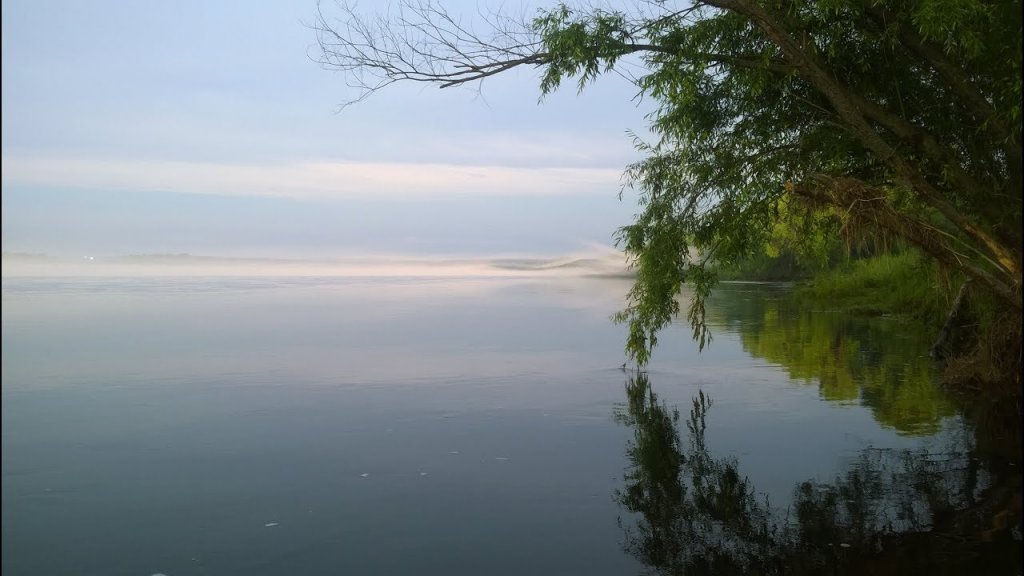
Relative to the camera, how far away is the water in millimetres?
7395

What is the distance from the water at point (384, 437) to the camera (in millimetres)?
7395

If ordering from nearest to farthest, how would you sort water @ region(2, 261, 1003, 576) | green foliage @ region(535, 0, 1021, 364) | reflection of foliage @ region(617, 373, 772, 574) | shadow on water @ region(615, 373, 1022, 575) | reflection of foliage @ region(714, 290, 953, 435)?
shadow on water @ region(615, 373, 1022, 575) → reflection of foliage @ region(617, 373, 772, 574) → water @ region(2, 261, 1003, 576) → green foliage @ region(535, 0, 1021, 364) → reflection of foliage @ region(714, 290, 953, 435)

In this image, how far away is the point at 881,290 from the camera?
34.0m

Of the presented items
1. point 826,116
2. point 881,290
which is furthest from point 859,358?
point 881,290

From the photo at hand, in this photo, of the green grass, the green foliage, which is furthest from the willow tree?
the green grass

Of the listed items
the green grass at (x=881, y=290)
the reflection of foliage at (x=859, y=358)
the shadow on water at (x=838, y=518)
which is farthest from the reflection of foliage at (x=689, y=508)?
the green grass at (x=881, y=290)

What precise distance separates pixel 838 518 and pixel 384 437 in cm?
592

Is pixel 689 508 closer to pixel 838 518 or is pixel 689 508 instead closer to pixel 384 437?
pixel 838 518

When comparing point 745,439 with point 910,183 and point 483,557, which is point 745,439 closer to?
point 910,183

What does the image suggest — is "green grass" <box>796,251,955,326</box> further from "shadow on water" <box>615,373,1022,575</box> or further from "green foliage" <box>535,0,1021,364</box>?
"shadow on water" <box>615,373,1022,575</box>

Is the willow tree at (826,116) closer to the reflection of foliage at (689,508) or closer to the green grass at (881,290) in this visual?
the reflection of foliage at (689,508)

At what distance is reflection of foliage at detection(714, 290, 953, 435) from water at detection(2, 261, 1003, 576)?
0.10 meters

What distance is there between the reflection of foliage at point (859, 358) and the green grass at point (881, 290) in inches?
40.5

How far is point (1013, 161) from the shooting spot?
1070cm
